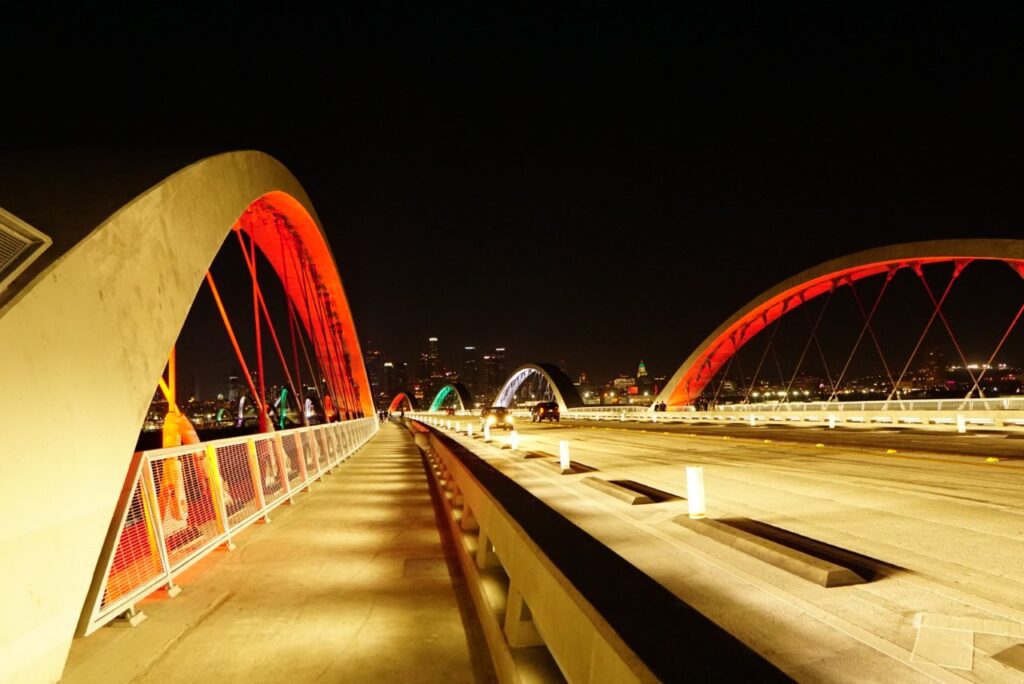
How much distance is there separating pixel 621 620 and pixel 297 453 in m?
12.9

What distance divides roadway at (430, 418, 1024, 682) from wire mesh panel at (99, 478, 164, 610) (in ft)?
14.5

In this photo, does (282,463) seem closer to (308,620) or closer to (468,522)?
(468,522)

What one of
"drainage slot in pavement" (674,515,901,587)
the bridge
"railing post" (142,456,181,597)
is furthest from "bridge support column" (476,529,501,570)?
"railing post" (142,456,181,597)

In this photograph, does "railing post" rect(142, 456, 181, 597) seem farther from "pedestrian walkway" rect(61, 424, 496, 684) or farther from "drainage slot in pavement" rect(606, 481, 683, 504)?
"drainage slot in pavement" rect(606, 481, 683, 504)

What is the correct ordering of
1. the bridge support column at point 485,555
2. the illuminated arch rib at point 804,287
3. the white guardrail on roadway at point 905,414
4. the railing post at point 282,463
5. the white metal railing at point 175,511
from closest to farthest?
the white metal railing at point 175,511 < the bridge support column at point 485,555 < the railing post at point 282,463 < the white guardrail on roadway at point 905,414 < the illuminated arch rib at point 804,287

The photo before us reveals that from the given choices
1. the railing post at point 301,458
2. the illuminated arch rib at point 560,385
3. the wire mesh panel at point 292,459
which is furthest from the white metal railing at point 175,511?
the illuminated arch rib at point 560,385

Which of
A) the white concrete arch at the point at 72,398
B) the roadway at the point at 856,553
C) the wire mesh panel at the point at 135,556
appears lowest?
the roadway at the point at 856,553

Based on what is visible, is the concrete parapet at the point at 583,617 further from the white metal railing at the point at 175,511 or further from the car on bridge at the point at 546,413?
the car on bridge at the point at 546,413

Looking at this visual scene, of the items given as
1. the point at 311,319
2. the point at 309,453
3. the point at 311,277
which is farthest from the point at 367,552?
the point at 311,277

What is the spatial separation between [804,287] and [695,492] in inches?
1877

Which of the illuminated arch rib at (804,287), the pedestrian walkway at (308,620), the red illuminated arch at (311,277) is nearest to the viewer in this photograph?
the pedestrian walkway at (308,620)

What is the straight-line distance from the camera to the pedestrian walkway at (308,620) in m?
4.86

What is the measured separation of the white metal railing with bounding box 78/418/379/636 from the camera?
19.4ft

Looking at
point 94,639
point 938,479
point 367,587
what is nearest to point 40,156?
point 94,639
